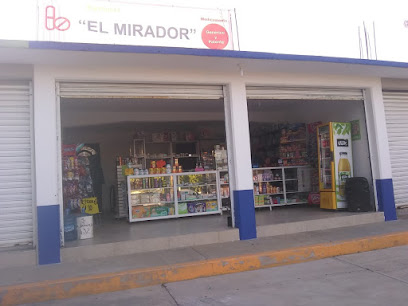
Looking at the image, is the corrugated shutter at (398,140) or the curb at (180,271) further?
the corrugated shutter at (398,140)

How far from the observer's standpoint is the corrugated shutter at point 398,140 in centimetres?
873

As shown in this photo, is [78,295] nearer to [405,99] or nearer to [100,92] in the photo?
[100,92]

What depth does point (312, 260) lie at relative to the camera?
6023 mm

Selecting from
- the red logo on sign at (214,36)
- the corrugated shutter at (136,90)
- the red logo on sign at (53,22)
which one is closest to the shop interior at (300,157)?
the corrugated shutter at (136,90)

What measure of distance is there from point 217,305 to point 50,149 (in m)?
3.69

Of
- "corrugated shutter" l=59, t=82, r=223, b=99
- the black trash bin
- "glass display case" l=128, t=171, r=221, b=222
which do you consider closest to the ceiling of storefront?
"glass display case" l=128, t=171, r=221, b=222

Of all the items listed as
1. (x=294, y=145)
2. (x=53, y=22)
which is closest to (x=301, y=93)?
(x=294, y=145)

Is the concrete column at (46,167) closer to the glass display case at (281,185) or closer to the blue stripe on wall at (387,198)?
the glass display case at (281,185)

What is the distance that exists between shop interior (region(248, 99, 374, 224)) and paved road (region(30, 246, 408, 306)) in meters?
2.70

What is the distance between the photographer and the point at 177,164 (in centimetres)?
946

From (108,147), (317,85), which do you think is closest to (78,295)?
(317,85)

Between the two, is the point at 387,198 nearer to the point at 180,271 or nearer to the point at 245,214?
the point at 245,214

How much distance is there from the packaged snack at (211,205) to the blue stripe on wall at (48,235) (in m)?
4.14

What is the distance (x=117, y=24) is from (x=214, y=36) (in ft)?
13.4
